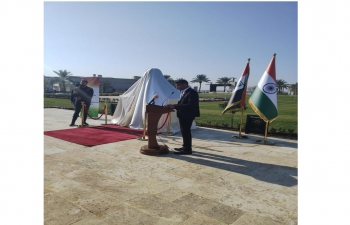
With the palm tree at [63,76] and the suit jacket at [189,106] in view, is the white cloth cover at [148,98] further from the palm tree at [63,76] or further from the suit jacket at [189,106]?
the palm tree at [63,76]

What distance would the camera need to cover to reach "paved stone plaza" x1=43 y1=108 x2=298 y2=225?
2873 millimetres

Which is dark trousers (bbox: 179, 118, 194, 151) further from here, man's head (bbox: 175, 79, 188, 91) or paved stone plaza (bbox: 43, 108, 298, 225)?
man's head (bbox: 175, 79, 188, 91)

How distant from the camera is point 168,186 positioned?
379cm

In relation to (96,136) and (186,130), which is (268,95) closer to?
(186,130)

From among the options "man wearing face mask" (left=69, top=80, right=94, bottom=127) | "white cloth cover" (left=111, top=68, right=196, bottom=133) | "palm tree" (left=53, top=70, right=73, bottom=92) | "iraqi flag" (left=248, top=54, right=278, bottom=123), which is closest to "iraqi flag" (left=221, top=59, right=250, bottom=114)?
"iraqi flag" (left=248, top=54, right=278, bottom=123)

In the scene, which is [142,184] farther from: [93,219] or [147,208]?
[93,219]

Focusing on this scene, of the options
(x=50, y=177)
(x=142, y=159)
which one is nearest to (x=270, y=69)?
(x=142, y=159)

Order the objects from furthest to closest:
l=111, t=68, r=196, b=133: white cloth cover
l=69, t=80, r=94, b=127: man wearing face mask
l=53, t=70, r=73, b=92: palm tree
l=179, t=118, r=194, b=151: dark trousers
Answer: l=53, t=70, r=73, b=92: palm tree, l=69, t=80, r=94, b=127: man wearing face mask, l=111, t=68, r=196, b=133: white cloth cover, l=179, t=118, r=194, b=151: dark trousers

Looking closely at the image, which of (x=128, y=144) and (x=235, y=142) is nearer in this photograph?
(x=128, y=144)

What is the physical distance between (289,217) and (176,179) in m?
1.76

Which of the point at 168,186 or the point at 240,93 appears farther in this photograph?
the point at 240,93

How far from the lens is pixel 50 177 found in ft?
13.2

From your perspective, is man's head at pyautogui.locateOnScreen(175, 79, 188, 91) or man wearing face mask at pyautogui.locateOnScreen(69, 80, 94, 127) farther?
man wearing face mask at pyautogui.locateOnScreen(69, 80, 94, 127)

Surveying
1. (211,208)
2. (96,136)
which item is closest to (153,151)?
(211,208)
